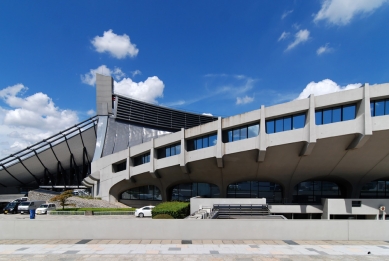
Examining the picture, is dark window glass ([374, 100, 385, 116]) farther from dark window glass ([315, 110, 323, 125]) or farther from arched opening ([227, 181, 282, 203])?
arched opening ([227, 181, 282, 203])

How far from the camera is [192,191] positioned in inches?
1262

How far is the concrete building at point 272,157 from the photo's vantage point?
20638 millimetres

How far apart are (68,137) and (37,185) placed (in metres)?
16.8

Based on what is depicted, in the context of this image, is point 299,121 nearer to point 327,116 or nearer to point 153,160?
point 327,116

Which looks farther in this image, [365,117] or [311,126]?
[311,126]

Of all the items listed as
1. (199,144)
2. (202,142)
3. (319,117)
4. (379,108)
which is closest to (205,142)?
(202,142)

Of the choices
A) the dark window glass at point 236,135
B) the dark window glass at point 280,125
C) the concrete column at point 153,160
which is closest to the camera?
the dark window glass at point 280,125

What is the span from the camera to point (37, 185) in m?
51.9

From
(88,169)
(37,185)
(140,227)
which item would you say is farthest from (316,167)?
(37,185)

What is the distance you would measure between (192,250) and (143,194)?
86.5ft

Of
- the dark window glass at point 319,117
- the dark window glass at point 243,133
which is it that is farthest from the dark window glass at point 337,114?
the dark window glass at point 243,133

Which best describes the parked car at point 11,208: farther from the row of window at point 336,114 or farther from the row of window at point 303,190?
the row of window at point 336,114

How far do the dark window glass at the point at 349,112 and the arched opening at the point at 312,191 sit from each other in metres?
11.8

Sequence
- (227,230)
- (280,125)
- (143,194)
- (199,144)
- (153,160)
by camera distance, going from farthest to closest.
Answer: (143,194) < (153,160) < (199,144) < (280,125) < (227,230)
